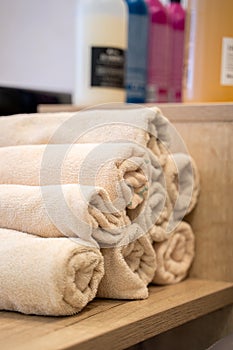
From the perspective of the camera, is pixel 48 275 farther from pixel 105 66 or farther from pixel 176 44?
pixel 176 44

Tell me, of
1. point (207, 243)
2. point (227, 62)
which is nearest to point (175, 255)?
point (207, 243)

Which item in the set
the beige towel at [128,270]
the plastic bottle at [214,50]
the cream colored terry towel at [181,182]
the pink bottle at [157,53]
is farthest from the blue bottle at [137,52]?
the beige towel at [128,270]

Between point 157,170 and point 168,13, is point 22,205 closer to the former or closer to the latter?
point 157,170

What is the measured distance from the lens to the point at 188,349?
860mm

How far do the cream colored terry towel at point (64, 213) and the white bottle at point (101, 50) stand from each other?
0.36m

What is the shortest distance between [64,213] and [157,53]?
0.52 m

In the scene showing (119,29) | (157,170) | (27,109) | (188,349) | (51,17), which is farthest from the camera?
(51,17)

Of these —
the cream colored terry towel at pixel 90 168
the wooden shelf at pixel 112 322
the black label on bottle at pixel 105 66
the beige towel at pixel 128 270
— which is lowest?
the wooden shelf at pixel 112 322

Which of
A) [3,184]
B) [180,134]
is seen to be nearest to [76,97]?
[180,134]

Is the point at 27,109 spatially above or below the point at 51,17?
below

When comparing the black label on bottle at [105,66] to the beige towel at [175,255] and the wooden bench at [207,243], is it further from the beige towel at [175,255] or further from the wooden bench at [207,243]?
the beige towel at [175,255]

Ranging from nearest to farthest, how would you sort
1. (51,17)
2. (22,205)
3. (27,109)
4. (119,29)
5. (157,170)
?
1. (22,205)
2. (157,170)
3. (119,29)
4. (27,109)
5. (51,17)

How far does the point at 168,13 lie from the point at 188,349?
587 millimetres

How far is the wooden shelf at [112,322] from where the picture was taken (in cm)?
54
